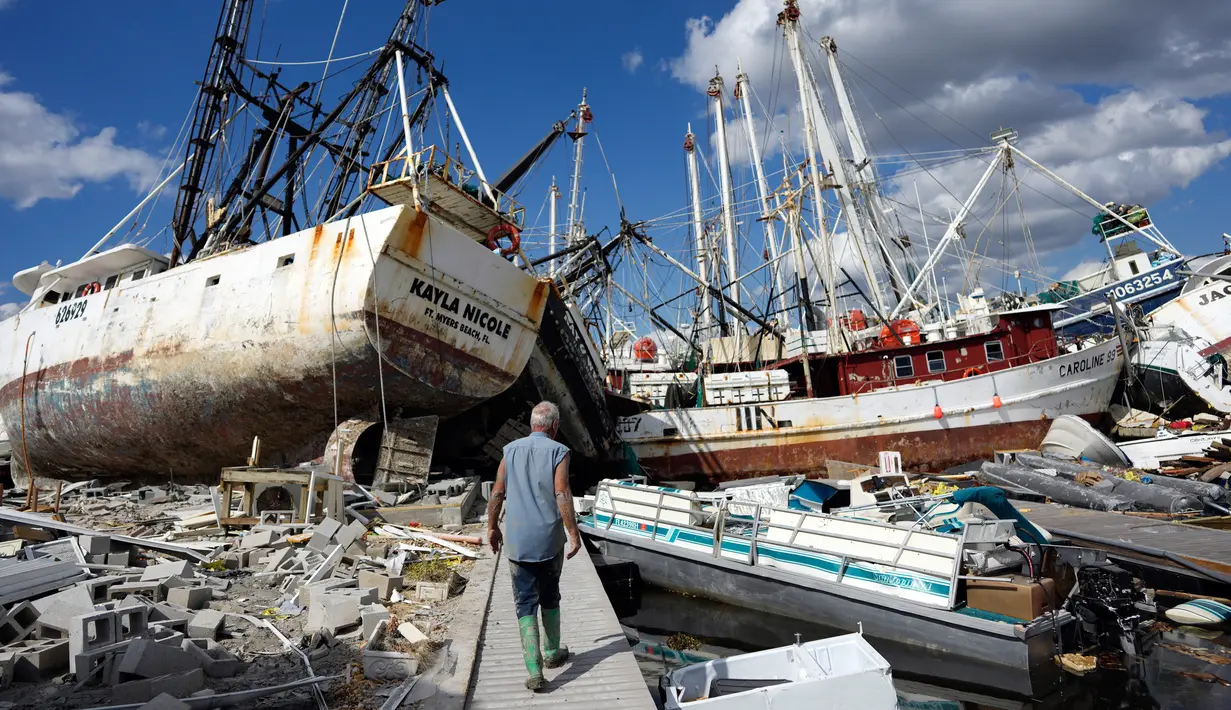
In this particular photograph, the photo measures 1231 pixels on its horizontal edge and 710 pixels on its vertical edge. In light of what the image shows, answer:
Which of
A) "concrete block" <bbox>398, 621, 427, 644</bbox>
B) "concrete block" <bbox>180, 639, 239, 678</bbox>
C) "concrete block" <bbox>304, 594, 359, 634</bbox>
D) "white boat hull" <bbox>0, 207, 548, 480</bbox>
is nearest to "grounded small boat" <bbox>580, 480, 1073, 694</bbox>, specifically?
"concrete block" <bbox>398, 621, 427, 644</bbox>

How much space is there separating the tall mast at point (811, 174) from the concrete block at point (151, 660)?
20115 millimetres

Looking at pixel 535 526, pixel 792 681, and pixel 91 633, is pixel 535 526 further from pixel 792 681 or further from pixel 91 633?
pixel 91 633

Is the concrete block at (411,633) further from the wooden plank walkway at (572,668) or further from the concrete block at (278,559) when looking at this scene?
the concrete block at (278,559)

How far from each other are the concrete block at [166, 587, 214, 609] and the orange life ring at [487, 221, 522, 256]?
31.7 ft

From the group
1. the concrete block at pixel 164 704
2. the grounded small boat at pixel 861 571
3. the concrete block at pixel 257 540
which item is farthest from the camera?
the concrete block at pixel 257 540

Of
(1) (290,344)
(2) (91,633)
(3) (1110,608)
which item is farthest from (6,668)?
(1) (290,344)

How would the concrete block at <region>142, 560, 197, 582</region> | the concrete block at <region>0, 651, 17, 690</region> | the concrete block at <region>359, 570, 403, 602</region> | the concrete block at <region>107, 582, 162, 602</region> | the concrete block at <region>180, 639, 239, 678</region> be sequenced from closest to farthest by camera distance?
the concrete block at <region>0, 651, 17, 690</region> → the concrete block at <region>180, 639, 239, 678</region> → the concrete block at <region>107, 582, 162, 602</region> → the concrete block at <region>142, 560, 197, 582</region> → the concrete block at <region>359, 570, 403, 602</region>

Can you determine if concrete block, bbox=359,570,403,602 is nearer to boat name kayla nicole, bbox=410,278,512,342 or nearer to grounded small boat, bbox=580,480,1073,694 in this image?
grounded small boat, bbox=580,480,1073,694

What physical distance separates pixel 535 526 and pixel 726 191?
95.9 ft

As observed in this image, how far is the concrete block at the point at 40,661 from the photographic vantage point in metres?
4.02

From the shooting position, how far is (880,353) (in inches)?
817

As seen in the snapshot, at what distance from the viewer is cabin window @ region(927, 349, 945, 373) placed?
20359 millimetres

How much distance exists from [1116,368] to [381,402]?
73.9 ft

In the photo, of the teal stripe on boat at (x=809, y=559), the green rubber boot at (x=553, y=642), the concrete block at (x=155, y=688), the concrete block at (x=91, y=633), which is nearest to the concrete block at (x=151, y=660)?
the concrete block at (x=155, y=688)
